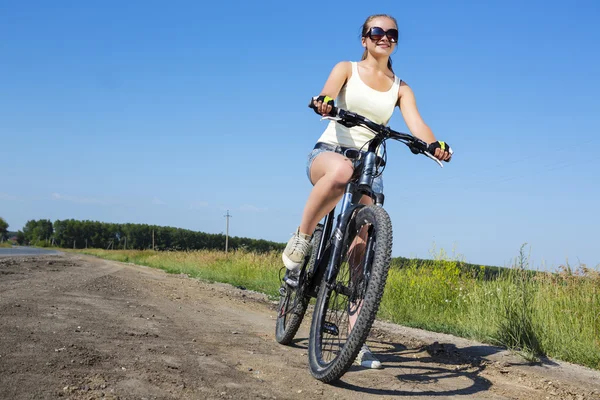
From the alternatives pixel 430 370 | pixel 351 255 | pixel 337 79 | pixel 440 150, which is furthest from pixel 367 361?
pixel 337 79

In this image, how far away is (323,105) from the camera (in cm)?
349

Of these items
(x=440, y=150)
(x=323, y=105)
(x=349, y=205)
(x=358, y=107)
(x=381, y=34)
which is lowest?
(x=349, y=205)

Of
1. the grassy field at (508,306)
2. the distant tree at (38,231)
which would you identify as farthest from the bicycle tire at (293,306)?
the distant tree at (38,231)

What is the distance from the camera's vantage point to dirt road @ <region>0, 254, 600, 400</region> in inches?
110

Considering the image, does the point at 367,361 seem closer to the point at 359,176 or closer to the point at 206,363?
the point at 206,363

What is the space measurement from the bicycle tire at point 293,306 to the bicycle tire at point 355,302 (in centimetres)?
57

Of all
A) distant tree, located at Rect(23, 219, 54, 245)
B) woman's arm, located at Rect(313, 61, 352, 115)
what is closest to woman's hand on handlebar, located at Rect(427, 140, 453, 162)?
woman's arm, located at Rect(313, 61, 352, 115)

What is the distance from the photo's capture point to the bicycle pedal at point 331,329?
11.6 feet

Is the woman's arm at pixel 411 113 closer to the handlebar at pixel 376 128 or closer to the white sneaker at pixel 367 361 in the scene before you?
the handlebar at pixel 376 128

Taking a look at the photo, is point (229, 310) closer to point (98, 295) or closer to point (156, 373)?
point (98, 295)

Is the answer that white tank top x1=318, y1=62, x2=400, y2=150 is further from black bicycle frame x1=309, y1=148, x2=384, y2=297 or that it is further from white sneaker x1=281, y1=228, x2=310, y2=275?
white sneaker x1=281, y1=228, x2=310, y2=275

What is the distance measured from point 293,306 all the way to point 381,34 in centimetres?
215

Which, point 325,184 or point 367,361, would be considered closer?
point 325,184

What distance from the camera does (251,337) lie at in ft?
16.0
